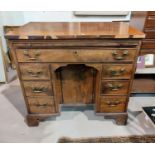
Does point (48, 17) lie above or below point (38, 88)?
above

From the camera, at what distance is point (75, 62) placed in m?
1.23

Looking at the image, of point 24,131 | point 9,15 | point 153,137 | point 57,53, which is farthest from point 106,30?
point 9,15

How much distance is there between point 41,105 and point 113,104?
0.63 m

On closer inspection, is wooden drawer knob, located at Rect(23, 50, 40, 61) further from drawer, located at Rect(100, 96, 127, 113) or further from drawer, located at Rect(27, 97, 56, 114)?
drawer, located at Rect(100, 96, 127, 113)

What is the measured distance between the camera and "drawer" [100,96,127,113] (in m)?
1.42

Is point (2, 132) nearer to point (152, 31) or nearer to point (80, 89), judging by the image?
point (80, 89)

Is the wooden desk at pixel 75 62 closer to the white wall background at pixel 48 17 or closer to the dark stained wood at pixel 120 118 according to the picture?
the dark stained wood at pixel 120 118

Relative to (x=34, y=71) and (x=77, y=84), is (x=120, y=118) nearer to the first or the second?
(x=77, y=84)

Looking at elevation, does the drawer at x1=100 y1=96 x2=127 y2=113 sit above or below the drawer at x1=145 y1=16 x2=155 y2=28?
below

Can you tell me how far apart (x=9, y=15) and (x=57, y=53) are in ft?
5.12

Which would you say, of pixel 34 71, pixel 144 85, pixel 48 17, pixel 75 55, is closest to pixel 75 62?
pixel 75 55

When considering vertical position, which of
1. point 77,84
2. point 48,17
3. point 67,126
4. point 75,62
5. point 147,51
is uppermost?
point 48,17

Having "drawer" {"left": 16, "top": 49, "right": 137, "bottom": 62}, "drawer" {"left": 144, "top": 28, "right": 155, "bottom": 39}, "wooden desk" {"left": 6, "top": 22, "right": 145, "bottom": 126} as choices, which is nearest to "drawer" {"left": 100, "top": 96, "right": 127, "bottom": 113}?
"wooden desk" {"left": 6, "top": 22, "right": 145, "bottom": 126}

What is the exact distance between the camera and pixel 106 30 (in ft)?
4.02
